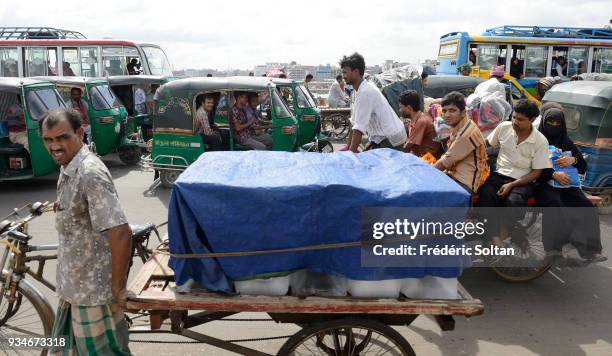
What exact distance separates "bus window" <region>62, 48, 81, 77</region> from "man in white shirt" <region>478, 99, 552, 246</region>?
1363 cm

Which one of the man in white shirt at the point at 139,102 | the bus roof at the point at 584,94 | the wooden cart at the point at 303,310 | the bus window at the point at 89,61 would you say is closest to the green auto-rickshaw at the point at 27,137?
the man in white shirt at the point at 139,102

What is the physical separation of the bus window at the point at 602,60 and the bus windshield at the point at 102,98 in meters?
15.1

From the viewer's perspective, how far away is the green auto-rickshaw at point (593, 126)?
6543 mm

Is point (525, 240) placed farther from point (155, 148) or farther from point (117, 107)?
point (117, 107)

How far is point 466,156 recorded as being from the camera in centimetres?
412

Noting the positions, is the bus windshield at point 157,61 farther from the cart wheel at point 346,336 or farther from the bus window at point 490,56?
the cart wheel at point 346,336

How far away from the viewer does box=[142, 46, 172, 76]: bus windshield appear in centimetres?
1525

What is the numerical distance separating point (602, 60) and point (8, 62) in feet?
62.0

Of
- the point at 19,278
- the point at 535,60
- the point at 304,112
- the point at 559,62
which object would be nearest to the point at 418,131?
the point at 19,278

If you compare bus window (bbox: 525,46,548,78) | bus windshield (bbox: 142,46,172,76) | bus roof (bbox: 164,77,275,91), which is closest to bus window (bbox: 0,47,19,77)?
bus windshield (bbox: 142,46,172,76)

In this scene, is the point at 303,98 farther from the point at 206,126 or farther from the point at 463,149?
the point at 463,149

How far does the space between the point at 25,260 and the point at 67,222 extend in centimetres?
76

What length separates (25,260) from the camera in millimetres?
2916

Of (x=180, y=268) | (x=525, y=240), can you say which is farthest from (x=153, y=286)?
(x=525, y=240)
